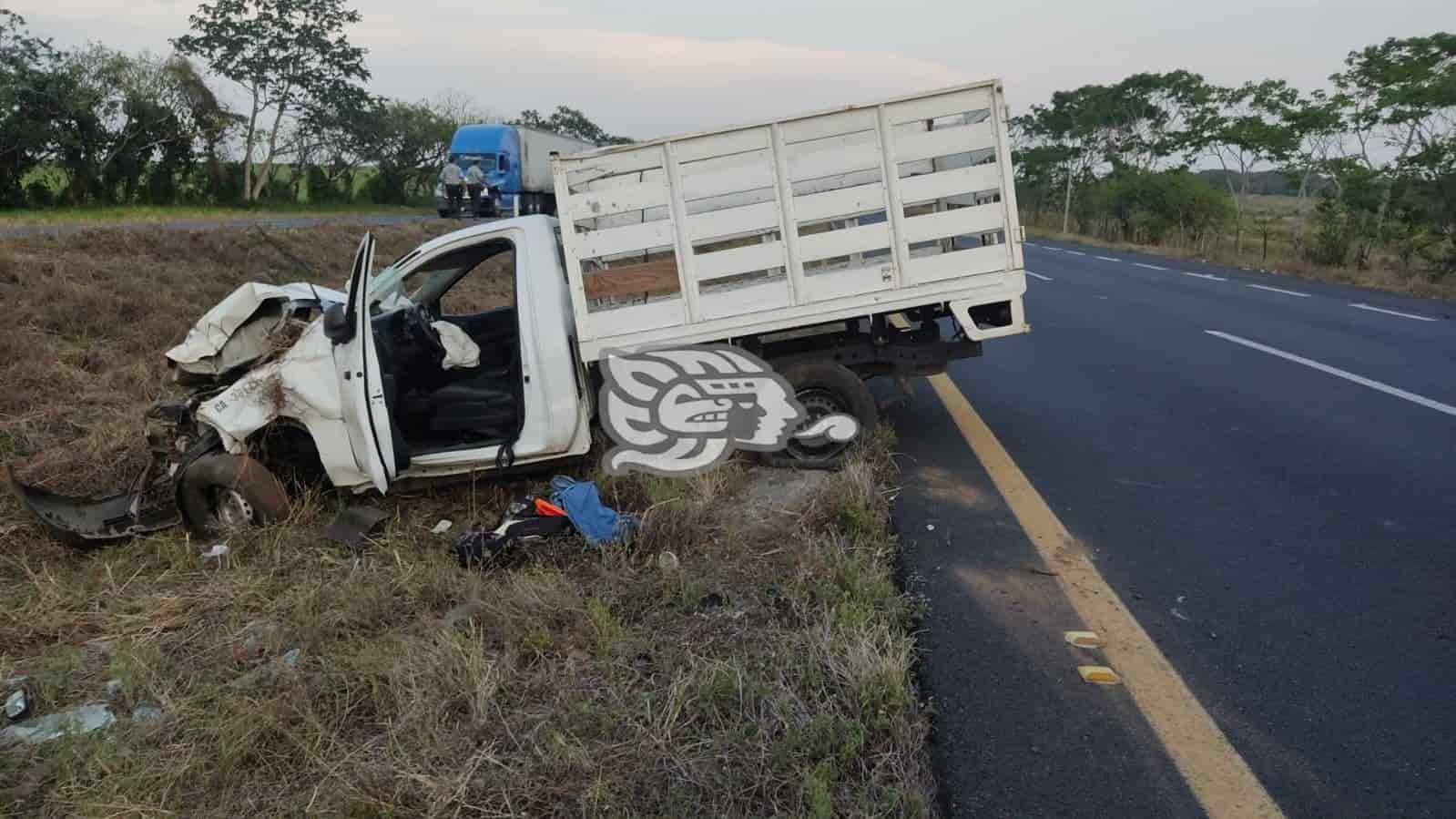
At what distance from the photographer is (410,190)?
143ft

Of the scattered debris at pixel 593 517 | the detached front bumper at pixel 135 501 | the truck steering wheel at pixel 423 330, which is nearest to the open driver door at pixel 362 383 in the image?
the truck steering wheel at pixel 423 330

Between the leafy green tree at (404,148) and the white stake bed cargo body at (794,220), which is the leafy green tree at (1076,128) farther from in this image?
the white stake bed cargo body at (794,220)

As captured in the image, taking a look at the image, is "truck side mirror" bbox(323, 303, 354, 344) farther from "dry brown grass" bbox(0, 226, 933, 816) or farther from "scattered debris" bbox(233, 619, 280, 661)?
"scattered debris" bbox(233, 619, 280, 661)


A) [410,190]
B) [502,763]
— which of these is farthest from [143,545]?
[410,190]

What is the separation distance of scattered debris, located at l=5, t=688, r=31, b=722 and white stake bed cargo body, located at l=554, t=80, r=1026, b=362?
2.93 meters

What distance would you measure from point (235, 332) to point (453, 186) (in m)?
23.0

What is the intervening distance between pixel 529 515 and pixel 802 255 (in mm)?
2109

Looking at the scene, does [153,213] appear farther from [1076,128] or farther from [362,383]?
[1076,128]

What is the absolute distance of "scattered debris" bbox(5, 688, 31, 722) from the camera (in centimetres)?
324

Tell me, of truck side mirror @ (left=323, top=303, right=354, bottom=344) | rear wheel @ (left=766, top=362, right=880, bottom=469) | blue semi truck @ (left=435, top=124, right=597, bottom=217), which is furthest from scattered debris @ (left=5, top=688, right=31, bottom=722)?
blue semi truck @ (left=435, top=124, right=597, bottom=217)

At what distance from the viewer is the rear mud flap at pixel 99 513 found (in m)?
4.93

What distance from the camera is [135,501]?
502 centimetres

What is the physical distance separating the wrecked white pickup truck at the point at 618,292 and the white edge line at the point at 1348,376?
3482 mm

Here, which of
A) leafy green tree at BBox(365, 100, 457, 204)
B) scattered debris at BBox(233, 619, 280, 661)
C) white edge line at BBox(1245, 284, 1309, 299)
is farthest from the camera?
leafy green tree at BBox(365, 100, 457, 204)
